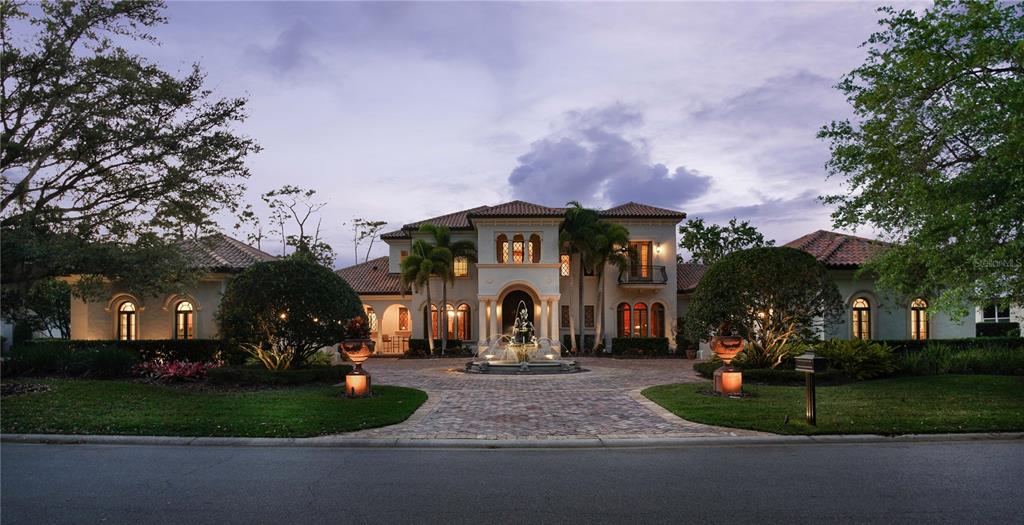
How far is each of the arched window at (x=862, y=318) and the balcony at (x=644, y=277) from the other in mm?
9889

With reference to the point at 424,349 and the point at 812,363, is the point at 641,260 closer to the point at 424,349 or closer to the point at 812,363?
the point at 424,349

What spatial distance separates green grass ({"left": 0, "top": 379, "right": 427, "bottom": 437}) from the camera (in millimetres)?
10266

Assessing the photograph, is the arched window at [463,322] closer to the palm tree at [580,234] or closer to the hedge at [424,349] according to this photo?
the hedge at [424,349]

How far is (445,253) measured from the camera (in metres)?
31.5

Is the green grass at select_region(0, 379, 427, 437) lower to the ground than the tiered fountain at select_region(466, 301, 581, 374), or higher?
higher

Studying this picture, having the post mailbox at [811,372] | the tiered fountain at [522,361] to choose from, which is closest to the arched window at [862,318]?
the tiered fountain at [522,361]

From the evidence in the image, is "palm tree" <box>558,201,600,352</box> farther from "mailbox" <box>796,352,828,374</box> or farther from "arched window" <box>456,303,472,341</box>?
"mailbox" <box>796,352,828,374</box>

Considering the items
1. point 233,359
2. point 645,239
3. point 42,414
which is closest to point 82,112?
point 42,414

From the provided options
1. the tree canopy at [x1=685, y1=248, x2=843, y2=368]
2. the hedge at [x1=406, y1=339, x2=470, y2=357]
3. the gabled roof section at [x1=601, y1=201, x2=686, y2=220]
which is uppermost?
the gabled roof section at [x1=601, y1=201, x2=686, y2=220]

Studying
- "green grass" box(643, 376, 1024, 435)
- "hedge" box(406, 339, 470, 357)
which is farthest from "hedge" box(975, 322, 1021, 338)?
"hedge" box(406, 339, 470, 357)

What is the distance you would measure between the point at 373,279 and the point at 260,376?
66.6 feet

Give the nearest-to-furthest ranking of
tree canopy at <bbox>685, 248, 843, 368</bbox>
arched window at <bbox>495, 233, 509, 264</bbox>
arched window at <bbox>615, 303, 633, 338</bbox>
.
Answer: tree canopy at <bbox>685, 248, 843, 368</bbox> → arched window at <bbox>495, 233, 509, 264</bbox> → arched window at <bbox>615, 303, 633, 338</bbox>

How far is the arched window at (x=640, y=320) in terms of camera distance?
35.0 meters

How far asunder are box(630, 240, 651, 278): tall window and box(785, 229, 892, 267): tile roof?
7.69 m
